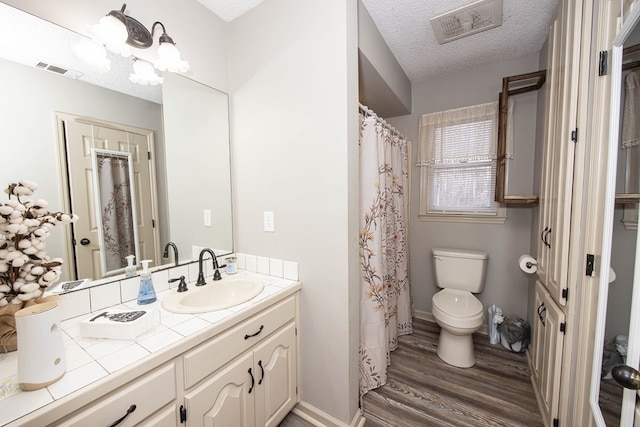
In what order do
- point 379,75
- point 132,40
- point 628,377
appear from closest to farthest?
point 628,377 < point 132,40 < point 379,75

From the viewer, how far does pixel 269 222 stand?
153cm

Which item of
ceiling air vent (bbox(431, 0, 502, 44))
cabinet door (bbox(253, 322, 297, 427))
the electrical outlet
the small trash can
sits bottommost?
the small trash can

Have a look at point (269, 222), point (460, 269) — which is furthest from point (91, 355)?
point (460, 269)

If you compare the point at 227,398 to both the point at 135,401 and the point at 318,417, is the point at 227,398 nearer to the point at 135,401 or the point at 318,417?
the point at 135,401

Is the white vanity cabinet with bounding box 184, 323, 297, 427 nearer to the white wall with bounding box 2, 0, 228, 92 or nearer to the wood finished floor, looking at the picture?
the wood finished floor

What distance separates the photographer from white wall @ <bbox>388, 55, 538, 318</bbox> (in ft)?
6.84

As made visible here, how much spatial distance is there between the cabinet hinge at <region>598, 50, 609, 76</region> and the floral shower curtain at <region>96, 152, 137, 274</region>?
2127mm

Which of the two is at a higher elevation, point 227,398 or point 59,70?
point 59,70

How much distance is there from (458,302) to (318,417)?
1413mm

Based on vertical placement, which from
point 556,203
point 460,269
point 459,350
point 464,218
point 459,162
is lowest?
point 459,350

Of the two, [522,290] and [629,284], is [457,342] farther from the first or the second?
[629,284]

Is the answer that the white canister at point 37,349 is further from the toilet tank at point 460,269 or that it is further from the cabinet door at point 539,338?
the toilet tank at point 460,269

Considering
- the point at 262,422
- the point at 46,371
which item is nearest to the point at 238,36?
the point at 46,371

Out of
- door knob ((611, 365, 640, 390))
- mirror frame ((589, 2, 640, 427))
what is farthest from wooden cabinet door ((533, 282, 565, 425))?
door knob ((611, 365, 640, 390))
